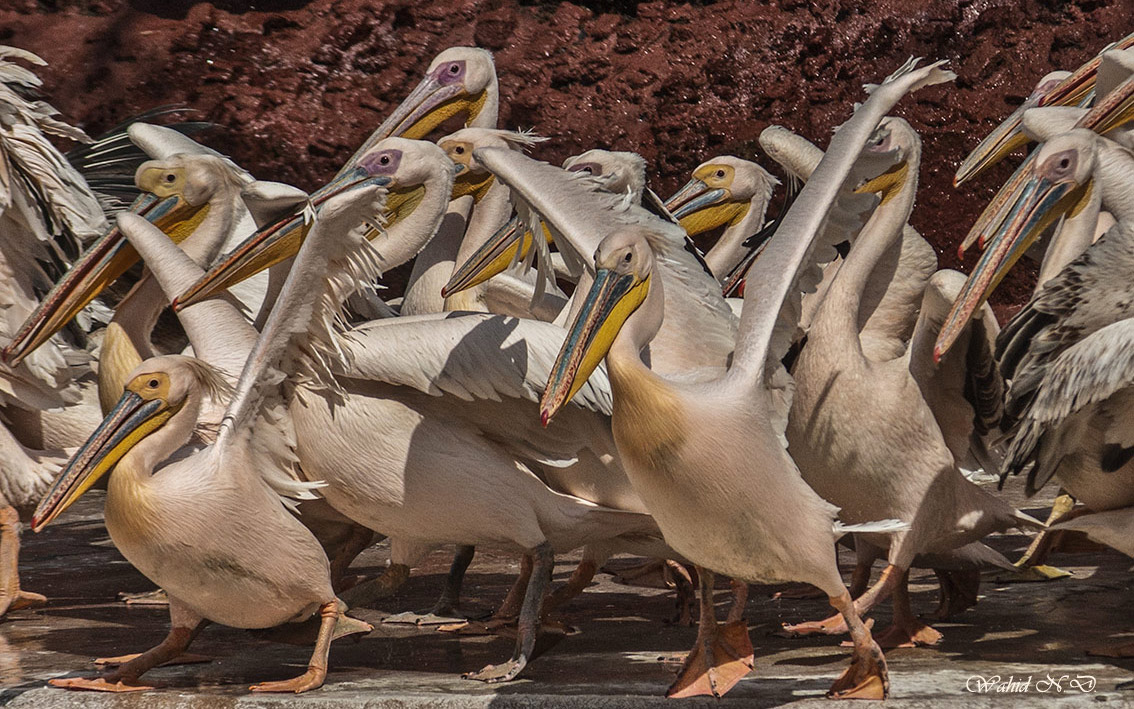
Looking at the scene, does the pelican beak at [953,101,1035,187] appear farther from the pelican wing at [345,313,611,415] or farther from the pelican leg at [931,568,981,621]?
the pelican wing at [345,313,611,415]

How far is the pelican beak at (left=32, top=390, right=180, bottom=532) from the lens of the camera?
4.11m

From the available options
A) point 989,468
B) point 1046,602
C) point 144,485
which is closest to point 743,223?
point 989,468

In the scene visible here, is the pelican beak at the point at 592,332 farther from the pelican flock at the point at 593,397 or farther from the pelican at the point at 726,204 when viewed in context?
the pelican at the point at 726,204

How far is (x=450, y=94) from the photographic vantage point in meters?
6.82

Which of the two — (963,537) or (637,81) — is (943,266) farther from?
(963,537)

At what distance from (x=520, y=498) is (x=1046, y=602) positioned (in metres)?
1.71

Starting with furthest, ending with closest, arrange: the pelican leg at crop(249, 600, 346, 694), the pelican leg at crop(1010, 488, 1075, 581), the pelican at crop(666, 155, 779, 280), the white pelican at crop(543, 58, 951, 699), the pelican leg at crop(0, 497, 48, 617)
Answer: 1. the pelican at crop(666, 155, 779, 280)
2. the pelican leg at crop(1010, 488, 1075, 581)
3. the pelican leg at crop(0, 497, 48, 617)
4. the pelican leg at crop(249, 600, 346, 694)
5. the white pelican at crop(543, 58, 951, 699)

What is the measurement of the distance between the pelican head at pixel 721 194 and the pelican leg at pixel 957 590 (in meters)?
1.86

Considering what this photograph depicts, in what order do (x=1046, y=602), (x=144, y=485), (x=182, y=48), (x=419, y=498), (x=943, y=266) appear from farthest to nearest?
(x=182, y=48)
(x=943, y=266)
(x=1046, y=602)
(x=419, y=498)
(x=144, y=485)

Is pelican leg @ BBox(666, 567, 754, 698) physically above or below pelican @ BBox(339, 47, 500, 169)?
below

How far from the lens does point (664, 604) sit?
530 cm

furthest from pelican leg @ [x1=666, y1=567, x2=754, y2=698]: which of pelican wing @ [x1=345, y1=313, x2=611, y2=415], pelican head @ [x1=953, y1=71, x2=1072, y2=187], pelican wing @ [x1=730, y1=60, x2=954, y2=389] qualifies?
pelican head @ [x1=953, y1=71, x2=1072, y2=187]

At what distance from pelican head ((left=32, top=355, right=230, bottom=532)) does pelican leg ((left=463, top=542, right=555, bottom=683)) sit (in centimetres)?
103

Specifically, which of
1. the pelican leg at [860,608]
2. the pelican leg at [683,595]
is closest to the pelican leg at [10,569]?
the pelican leg at [683,595]
